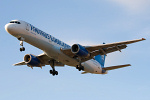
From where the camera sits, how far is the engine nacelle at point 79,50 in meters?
34.7

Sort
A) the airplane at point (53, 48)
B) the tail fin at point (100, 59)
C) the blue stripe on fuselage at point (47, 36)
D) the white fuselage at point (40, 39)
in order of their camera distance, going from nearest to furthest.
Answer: the white fuselage at point (40, 39) → the airplane at point (53, 48) → the blue stripe on fuselage at point (47, 36) → the tail fin at point (100, 59)

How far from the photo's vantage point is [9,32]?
3278cm

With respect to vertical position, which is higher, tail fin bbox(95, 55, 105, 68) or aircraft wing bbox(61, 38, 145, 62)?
Answer: aircraft wing bbox(61, 38, 145, 62)

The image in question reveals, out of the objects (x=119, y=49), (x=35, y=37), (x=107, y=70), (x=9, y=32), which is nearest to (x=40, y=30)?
(x=35, y=37)

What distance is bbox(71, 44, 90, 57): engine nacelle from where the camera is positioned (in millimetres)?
34656

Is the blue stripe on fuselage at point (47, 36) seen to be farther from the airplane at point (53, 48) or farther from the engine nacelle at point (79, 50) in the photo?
the engine nacelle at point (79, 50)

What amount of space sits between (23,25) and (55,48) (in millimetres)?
4949

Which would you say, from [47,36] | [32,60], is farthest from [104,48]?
[32,60]

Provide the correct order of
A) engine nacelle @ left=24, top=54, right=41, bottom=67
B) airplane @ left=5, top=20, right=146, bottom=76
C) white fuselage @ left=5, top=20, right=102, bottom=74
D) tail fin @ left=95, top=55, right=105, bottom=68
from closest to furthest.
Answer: white fuselage @ left=5, top=20, right=102, bottom=74, airplane @ left=5, top=20, right=146, bottom=76, engine nacelle @ left=24, top=54, right=41, bottom=67, tail fin @ left=95, top=55, right=105, bottom=68

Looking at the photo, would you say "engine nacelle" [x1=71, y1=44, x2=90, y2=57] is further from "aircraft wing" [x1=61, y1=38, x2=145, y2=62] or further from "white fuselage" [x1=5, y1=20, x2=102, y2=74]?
"white fuselage" [x1=5, y1=20, x2=102, y2=74]

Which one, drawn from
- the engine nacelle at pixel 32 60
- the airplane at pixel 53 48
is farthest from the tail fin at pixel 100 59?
the engine nacelle at pixel 32 60

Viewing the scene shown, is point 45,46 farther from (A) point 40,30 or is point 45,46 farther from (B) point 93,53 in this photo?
(B) point 93,53

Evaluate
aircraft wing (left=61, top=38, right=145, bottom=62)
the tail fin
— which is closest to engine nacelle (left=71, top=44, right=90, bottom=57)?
aircraft wing (left=61, top=38, right=145, bottom=62)

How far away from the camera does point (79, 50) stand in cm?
3459
